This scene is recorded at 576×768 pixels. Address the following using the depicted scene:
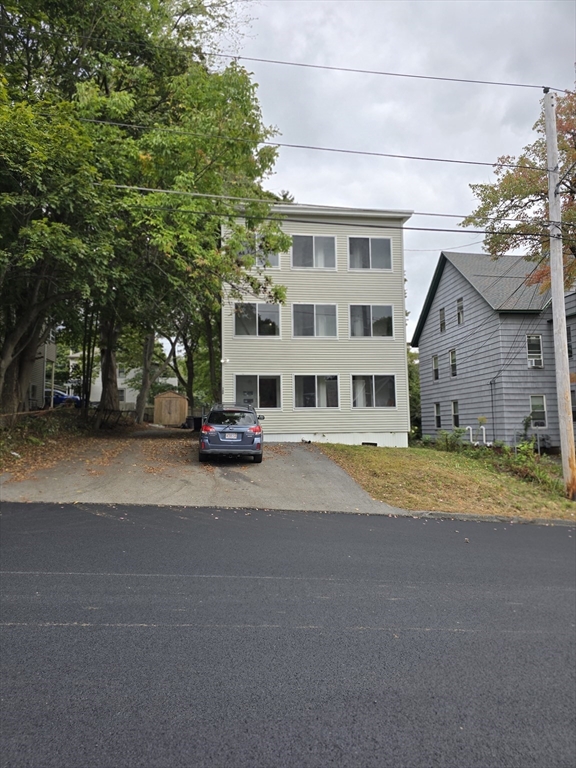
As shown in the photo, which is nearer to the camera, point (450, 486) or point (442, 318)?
point (450, 486)

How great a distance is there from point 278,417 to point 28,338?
938 cm

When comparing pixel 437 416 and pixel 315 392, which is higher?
pixel 315 392

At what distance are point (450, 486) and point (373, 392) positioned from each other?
30.2ft

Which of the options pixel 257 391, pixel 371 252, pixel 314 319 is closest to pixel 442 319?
pixel 371 252

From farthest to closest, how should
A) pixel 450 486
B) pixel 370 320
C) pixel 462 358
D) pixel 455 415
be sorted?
pixel 455 415 < pixel 462 358 < pixel 370 320 < pixel 450 486

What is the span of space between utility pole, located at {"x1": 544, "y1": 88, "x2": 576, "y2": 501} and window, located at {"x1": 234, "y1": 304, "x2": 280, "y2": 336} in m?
11.0

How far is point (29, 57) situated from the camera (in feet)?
45.2

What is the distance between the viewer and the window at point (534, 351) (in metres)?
21.1

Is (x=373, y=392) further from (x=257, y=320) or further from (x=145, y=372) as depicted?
(x=145, y=372)

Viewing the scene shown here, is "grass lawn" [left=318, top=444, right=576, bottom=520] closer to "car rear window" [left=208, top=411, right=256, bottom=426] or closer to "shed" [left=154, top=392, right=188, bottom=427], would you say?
"car rear window" [left=208, top=411, right=256, bottom=426]

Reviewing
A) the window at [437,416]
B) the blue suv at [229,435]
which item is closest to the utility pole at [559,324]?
the blue suv at [229,435]

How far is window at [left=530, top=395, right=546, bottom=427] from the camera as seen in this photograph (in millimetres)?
20972

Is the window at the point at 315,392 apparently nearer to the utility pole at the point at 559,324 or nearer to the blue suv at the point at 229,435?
the blue suv at the point at 229,435

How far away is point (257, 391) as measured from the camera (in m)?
20.2
